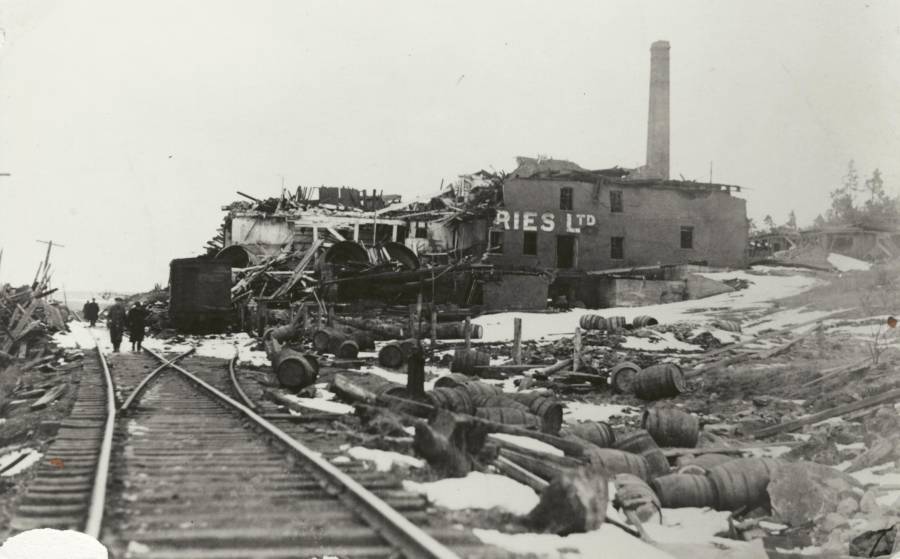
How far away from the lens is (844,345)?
9.84 m

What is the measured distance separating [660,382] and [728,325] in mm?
5702

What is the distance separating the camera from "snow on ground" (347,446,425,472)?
6.09m

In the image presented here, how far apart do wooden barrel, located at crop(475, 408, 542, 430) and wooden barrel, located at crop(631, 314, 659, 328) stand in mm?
10146

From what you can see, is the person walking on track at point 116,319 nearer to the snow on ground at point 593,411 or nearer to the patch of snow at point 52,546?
the snow on ground at point 593,411

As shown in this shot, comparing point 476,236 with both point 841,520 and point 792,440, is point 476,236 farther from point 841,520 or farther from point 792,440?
point 841,520

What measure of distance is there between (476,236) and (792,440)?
10.6 metres

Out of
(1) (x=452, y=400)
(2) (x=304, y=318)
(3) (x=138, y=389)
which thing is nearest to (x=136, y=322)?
(2) (x=304, y=318)

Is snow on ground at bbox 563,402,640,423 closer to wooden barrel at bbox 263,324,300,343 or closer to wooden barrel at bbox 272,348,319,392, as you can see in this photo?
wooden barrel at bbox 272,348,319,392

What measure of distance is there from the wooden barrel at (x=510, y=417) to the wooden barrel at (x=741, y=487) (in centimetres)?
209

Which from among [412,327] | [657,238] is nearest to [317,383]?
[412,327]

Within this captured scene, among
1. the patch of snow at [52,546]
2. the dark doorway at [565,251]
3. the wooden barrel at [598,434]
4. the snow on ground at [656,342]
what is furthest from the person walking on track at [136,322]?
the patch of snow at [52,546]

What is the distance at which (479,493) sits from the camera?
17.3 ft

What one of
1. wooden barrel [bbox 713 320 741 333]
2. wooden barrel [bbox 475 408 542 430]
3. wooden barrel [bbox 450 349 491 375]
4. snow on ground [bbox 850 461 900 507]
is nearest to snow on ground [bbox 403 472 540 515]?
wooden barrel [bbox 475 408 542 430]

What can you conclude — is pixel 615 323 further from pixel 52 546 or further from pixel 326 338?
pixel 52 546
